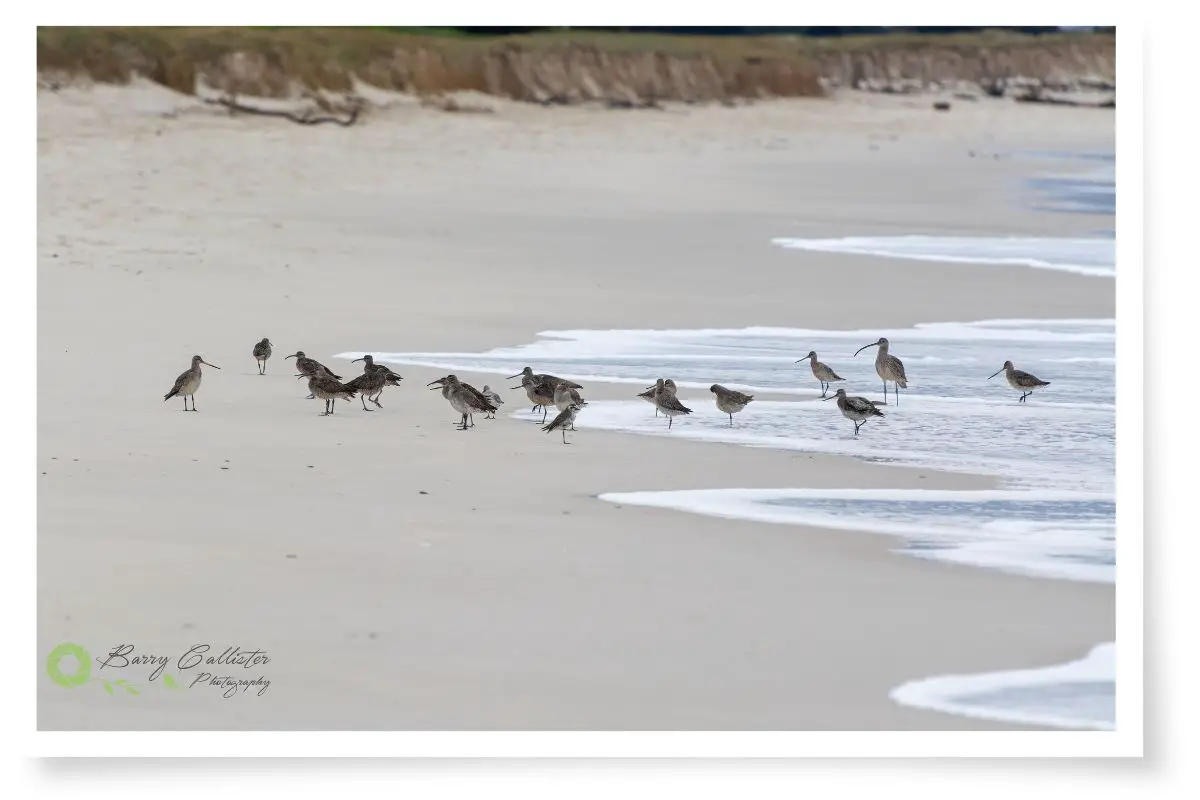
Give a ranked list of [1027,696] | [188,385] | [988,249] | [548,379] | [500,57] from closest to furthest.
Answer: [1027,696], [188,385], [548,379], [988,249], [500,57]

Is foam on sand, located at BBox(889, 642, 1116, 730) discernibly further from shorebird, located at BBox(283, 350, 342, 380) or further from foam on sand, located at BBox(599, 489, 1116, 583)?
shorebird, located at BBox(283, 350, 342, 380)

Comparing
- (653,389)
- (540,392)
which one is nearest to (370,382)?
(540,392)

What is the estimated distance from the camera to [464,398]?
10.4 m

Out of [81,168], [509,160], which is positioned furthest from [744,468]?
[509,160]

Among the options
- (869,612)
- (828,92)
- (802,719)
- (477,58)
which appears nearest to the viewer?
(802,719)

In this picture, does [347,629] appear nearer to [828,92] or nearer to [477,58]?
[477,58]

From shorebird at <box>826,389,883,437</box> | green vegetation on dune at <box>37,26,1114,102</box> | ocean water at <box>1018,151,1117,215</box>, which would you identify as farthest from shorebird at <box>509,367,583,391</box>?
ocean water at <box>1018,151,1117,215</box>

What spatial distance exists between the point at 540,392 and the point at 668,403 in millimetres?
710

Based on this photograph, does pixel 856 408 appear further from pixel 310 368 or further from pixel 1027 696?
pixel 1027 696

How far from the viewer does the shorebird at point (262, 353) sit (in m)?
11.7

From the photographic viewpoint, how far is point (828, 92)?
32.4 meters
